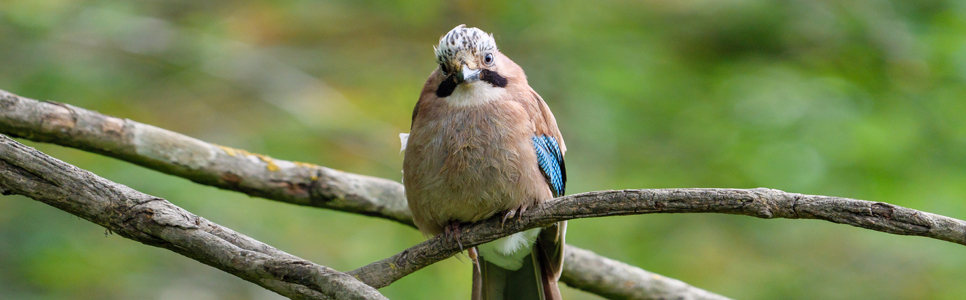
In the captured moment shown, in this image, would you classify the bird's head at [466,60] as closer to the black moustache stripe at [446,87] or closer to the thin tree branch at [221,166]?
the black moustache stripe at [446,87]

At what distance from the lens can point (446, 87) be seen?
436 centimetres

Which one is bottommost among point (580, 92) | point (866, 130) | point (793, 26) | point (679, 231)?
point (679, 231)

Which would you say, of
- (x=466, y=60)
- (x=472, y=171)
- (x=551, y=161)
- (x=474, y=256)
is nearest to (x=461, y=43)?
(x=466, y=60)

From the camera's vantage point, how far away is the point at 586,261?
5.67 meters

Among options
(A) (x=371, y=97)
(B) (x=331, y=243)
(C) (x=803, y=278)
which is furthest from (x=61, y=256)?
(C) (x=803, y=278)

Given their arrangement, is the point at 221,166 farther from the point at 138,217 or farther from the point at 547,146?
the point at 547,146

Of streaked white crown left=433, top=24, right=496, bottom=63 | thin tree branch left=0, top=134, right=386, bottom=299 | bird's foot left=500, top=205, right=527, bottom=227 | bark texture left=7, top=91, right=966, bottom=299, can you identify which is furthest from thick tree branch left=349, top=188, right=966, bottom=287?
streaked white crown left=433, top=24, right=496, bottom=63

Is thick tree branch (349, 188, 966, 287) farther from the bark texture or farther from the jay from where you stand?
the jay

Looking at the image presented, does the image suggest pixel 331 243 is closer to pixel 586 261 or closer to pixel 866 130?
pixel 586 261

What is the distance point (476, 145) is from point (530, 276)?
1.40m

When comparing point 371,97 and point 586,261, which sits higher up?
point 371,97

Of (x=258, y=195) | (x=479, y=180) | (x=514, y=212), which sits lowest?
(x=514, y=212)

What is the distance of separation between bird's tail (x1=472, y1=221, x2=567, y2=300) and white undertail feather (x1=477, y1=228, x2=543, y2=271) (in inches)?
2.3

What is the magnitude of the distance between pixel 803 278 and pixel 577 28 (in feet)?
12.7
